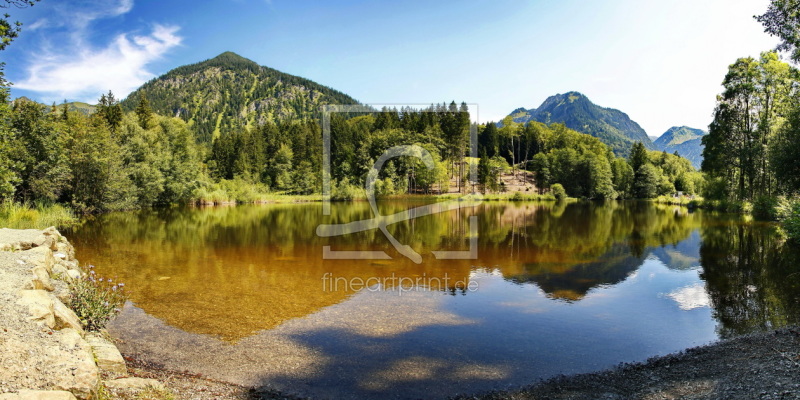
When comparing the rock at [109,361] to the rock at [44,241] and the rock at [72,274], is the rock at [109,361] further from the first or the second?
the rock at [44,241]

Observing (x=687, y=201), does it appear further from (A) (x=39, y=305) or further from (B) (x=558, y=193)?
(A) (x=39, y=305)

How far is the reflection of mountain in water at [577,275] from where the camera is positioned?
44.9ft

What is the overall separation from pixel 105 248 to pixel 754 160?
51.7m

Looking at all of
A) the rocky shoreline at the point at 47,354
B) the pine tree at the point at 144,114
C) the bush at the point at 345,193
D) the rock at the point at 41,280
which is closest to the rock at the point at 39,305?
the rocky shoreline at the point at 47,354

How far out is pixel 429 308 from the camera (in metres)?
11.8

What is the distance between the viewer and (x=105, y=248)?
21.0m

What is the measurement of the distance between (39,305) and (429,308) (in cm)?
865

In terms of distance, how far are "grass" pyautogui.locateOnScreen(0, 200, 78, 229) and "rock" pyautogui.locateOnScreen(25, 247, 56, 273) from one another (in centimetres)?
1152

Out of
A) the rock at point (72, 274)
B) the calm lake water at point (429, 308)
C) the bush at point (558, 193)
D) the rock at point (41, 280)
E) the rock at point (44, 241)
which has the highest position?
the bush at point (558, 193)

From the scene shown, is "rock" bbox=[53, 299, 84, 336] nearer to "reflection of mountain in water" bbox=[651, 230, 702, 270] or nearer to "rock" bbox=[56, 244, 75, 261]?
"rock" bbox=[56, 244, 75, 261]

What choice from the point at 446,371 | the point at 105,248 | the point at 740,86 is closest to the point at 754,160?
the point at 740,86

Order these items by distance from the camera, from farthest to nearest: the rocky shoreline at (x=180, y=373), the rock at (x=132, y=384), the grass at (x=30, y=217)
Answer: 1. the grass at (x=30, y=217)
2. the rock at (x=132, y=384)
3. the rocky shoreline at (x=180, y=373)

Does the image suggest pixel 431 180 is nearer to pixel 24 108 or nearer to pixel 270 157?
pixel 270 157

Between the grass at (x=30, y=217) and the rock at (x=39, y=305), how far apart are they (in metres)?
17.4
